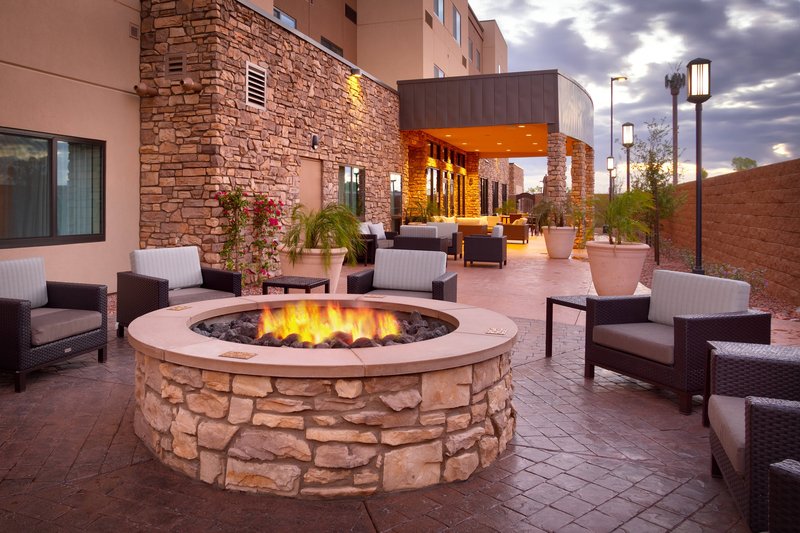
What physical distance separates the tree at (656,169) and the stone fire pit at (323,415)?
1177cm

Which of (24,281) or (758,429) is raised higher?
(24,281)

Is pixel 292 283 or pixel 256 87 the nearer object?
pixel 292 283

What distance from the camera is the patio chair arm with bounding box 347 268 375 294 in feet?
19.5

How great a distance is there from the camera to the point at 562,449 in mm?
3297

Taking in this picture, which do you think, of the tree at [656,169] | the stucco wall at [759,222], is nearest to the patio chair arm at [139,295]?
the stucco wall at [759,222]

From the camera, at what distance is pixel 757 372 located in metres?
2.79

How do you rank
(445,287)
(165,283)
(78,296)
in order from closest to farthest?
(78,296) < (165,283) < (445,287)

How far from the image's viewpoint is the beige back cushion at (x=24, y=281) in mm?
4789

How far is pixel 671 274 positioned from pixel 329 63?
9474 millimetres

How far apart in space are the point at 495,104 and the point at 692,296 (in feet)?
40.6

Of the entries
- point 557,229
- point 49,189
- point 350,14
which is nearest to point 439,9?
point 350,14

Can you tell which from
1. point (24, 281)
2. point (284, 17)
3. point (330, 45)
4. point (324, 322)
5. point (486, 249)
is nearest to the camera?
point (324, 322)

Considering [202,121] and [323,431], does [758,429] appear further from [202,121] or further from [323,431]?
[202,121]

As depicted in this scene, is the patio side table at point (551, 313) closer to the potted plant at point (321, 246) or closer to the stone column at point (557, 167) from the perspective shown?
→ the potted plant at point (321, 246)
